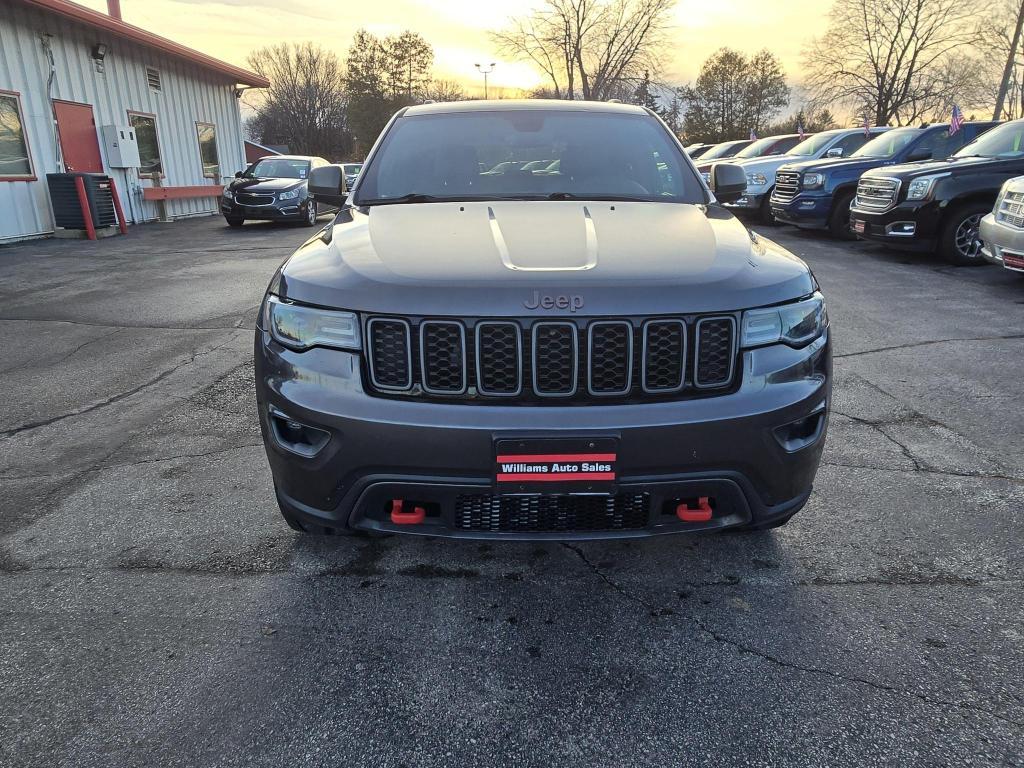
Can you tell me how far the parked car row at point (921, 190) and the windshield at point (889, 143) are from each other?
2cm

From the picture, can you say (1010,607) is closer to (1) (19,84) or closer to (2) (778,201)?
(2) (778,201)

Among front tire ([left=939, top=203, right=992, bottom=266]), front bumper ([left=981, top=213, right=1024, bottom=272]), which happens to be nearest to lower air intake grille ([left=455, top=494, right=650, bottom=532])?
front bumper ([left=981, top=213, right=1024, bottom=272])

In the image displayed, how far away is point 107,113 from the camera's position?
52.6ft

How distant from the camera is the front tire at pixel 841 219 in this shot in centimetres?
1230

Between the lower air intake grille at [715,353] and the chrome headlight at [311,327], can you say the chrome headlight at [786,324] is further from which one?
the chrome headlight at [311,327]

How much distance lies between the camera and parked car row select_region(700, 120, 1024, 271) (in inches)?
298

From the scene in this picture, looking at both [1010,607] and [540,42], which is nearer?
[1010,607]

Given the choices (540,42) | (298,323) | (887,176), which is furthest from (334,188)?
(540,42)

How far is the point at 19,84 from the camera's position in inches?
518

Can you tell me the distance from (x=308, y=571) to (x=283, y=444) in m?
0.65

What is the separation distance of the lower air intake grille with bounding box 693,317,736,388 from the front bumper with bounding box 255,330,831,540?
Answer: 0.17ft

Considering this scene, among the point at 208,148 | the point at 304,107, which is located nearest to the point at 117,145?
the point at 208,148

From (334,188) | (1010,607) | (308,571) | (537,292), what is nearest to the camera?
(537,292)

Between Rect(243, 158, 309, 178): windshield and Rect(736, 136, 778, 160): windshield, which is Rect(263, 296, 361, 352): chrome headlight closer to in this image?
Rect(243, 158, 309, 178): windshield
